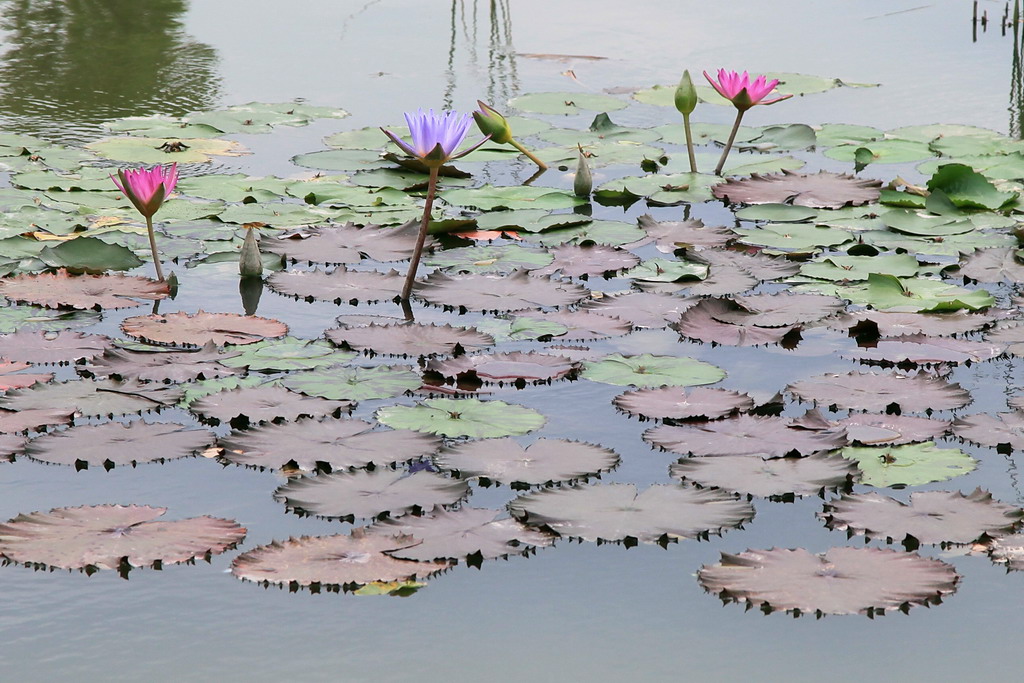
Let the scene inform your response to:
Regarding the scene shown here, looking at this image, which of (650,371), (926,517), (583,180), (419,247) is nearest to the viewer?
(926,517)

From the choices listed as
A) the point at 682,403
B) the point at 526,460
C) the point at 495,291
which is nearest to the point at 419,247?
the point at 495,291

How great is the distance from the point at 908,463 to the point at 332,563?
1.20 meters

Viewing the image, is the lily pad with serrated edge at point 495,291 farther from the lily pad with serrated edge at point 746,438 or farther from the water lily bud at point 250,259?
the lily pad with serrated edge at point 746,438

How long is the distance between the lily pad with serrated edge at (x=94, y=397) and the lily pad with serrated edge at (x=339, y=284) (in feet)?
2.51

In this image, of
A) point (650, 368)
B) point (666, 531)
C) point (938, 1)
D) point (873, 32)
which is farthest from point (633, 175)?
point (938, 1)

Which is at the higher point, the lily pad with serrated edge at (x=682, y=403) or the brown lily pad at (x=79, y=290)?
the brown lily pad at (x=79, y=290)

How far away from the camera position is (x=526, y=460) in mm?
2471

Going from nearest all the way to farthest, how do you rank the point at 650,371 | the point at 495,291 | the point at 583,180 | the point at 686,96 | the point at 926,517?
the point at 926,517 → the point at 650,371 → the point at 495,291 → the point at 583,180 → the point at 686,96

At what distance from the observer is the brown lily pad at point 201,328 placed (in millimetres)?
3125

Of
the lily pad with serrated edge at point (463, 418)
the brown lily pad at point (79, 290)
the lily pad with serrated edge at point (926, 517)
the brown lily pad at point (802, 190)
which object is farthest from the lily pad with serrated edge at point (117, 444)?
the brown lily pad at point (802, 190)

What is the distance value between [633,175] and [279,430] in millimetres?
2616

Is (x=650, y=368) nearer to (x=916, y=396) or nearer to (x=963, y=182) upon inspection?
(x=916, y=396)

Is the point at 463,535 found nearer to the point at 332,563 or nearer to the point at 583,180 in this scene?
the point at 332,563

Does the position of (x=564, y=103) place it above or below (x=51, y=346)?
above
